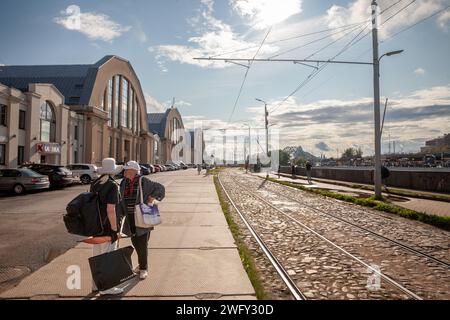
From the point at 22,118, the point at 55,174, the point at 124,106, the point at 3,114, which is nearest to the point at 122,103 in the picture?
the point at 124,106

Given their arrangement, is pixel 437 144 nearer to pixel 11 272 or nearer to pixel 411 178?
pixel 411 178

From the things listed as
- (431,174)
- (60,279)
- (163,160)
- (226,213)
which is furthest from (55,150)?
(163,160)

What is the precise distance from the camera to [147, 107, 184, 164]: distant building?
112000 millimetres

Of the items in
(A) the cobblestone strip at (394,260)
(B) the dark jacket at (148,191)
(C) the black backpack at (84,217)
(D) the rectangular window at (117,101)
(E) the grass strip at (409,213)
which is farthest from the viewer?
(D) the rectangular window at (117,101)

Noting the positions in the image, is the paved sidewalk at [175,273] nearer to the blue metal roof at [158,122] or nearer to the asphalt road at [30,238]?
the asphalt road at [30,238]

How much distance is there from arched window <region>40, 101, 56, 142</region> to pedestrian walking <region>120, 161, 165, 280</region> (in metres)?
35.3

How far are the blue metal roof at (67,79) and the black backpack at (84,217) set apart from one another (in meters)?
46.9

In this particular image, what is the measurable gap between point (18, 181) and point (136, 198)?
680 inches

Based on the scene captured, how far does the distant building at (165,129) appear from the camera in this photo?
112m

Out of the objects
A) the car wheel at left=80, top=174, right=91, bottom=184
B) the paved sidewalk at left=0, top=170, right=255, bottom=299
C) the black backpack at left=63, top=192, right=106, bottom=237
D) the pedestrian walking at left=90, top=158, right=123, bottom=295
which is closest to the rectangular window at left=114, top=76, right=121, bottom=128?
the car wheel at left=80, top=174, right=91, bottom=184

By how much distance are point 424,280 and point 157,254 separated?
429cm

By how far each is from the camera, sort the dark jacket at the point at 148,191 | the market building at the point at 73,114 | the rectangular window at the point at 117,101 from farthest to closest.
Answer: the rectangular window at the point at 117,101, the market building at the point at 73,114, the dark jacket at the point at 148,191

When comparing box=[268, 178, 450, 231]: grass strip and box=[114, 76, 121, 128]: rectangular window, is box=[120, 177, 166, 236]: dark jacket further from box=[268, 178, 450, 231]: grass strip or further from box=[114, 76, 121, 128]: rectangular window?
box=[114, 76, 121, 128]: rectangular window

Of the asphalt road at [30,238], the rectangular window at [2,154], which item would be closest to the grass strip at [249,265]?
the asphalt road at [30,238]
